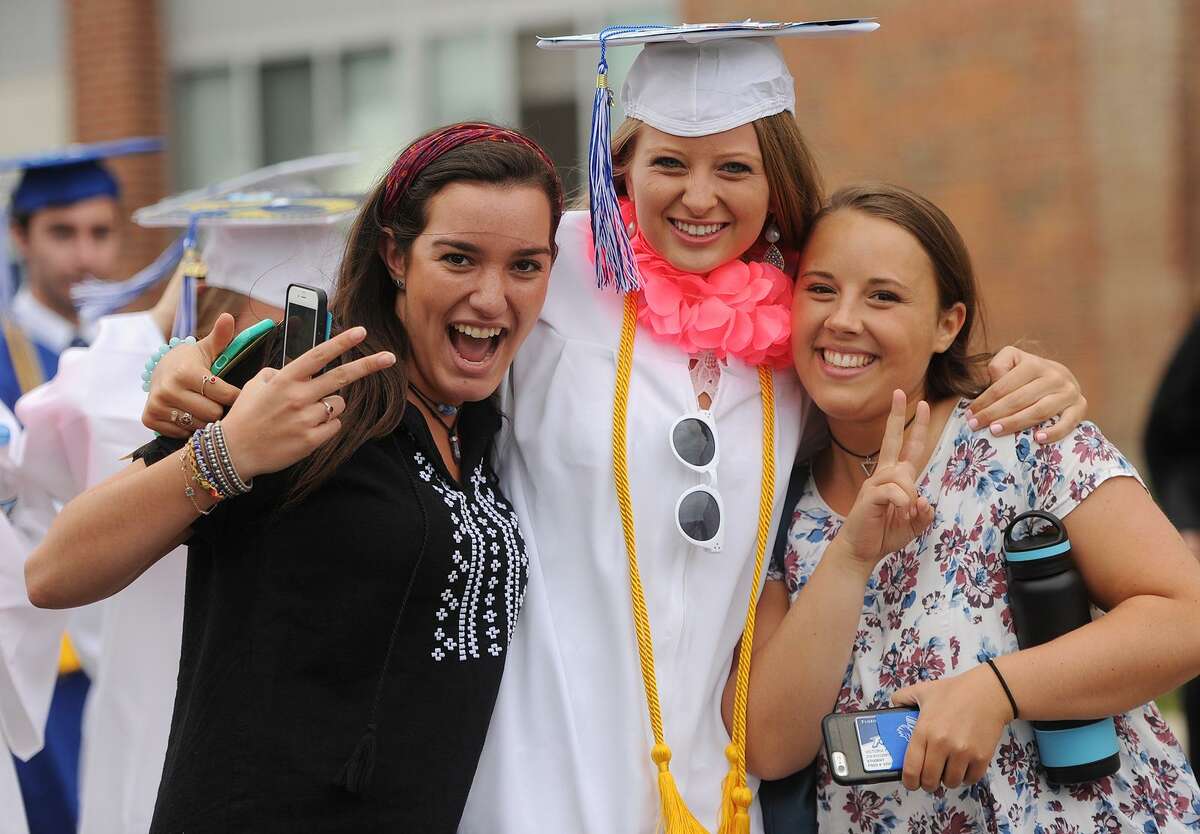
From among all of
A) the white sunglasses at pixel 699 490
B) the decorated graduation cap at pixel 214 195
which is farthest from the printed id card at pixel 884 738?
the decorated graduation cap at pixel 214 195

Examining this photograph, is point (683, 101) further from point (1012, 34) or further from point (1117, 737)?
point (1012, 34)

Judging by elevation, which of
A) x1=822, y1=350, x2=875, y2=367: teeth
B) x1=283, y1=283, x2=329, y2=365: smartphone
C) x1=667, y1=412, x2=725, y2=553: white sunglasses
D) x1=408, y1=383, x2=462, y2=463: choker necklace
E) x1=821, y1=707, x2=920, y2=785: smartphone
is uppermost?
x1=283, y1=283, x2=329, y2=365: smartphone

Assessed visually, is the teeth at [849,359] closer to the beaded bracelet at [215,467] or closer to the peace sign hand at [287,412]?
the peace sign hand at [287,412]

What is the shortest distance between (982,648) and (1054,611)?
0.50 feet

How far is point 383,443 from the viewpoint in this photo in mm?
2412

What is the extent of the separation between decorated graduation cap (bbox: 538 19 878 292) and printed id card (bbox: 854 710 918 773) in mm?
968

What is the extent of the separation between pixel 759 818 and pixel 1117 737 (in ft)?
2.25

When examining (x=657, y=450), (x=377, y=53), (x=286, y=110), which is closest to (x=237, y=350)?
(x=657, y=450)

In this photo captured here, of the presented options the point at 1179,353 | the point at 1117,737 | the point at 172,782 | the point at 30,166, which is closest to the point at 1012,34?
the point at 1179,353

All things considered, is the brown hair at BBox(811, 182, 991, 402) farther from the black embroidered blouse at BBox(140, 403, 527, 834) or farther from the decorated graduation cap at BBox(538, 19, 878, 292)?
the black embroidered blouse at BBox(140, 403, 527, 834)

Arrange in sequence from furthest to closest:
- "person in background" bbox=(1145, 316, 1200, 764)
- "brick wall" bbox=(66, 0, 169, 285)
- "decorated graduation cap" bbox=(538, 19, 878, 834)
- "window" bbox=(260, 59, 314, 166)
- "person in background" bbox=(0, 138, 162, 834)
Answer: "brick wall" bbox=(66, 0, 169, 285) → "window" bbox=(260, 59, 314, 166) → "person in background" bbox=(0, 138, 162, 834) → "person in background" bbox=(1145, 316, 1200, 764) → "decorated graduation cap" bbox=(538, 19, 878, 834)

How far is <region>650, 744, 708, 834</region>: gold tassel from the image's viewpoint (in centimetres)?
254

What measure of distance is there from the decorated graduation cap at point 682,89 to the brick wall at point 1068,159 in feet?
14.1

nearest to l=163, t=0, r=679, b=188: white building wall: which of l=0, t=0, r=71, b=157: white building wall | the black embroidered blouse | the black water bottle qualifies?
l=0, t=0, r=71, b=157: white building wall
